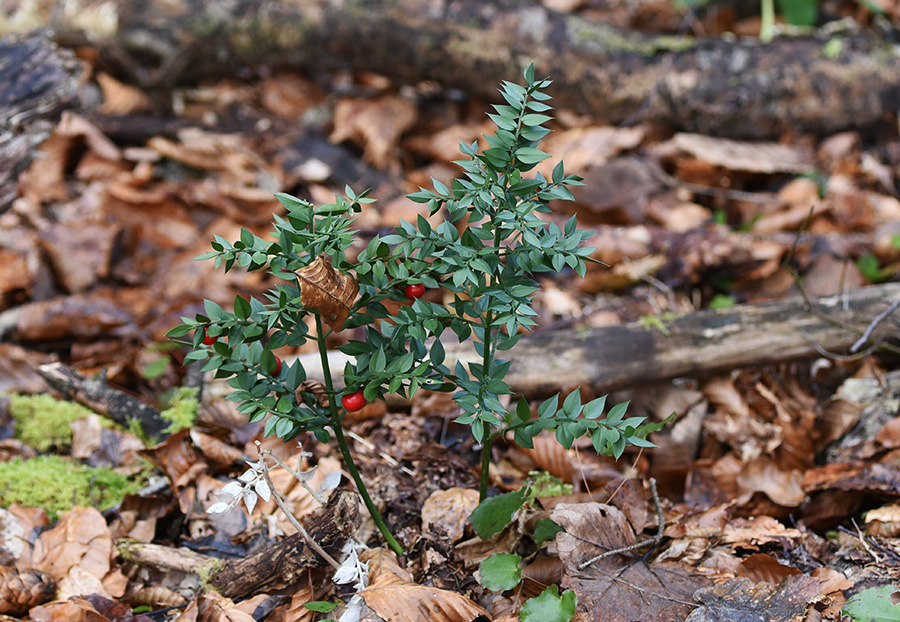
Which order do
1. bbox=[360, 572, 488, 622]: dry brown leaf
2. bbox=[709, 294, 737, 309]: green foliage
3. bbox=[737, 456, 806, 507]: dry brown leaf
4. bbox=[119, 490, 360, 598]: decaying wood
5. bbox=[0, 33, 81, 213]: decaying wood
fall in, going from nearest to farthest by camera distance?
1. bbox=[360, 572, 488, 622]: dry brown leaf
2. bbox=[119, 490, 360, 598]: decaying wood
3. bbox=[737, 456, 806, 507]: dry brown leaf
4. bbox=[0, 33, 81, 213]: decaying wood
5. bbox=[709, 294, 737, 309]: green foliage

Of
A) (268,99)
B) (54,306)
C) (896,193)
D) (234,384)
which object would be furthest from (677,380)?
(268,99)

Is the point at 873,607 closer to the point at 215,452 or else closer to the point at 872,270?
the point at 215,452

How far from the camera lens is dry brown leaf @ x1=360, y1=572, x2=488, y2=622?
1.69m

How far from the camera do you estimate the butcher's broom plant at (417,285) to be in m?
1.50

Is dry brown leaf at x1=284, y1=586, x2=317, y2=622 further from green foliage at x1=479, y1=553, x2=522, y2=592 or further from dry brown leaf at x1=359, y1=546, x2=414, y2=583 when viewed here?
green foliage at x1=479, y1=553, x2=522, y2=592

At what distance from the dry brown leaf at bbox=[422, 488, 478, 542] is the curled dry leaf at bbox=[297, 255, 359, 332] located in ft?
2.67

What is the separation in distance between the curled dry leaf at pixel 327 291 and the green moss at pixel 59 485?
57.2 inches

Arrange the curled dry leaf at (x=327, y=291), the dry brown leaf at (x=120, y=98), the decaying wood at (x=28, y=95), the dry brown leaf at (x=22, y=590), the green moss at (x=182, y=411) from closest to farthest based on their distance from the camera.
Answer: the curled dry leaf at (x=327, y=291) < the dry brown leaf at (x=22, y=590) < the green moss at (x=182, y=411) < the decaying wood at (x=28, y=95) < the dry brown leaf at (x=120, y=98)

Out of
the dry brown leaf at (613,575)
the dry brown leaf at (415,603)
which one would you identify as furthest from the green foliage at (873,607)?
the dry brown leaf at (415,603)

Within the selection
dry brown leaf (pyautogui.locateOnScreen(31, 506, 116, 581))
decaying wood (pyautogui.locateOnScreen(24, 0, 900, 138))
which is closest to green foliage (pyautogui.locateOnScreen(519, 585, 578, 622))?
dry brown leaf (pyautogui.locateOnScreen(31, 506, 116, 581))

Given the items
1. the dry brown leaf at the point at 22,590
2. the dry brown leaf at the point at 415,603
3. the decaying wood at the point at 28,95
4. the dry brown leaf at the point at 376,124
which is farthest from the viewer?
the dry brown leaf at the point at 376,124

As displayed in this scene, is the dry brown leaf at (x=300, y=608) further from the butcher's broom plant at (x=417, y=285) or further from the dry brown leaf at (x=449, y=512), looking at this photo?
the butcher's broom plant at (x=417, y=285)

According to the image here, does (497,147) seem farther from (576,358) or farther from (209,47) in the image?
(209,47)

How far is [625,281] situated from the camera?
12.0 feet
